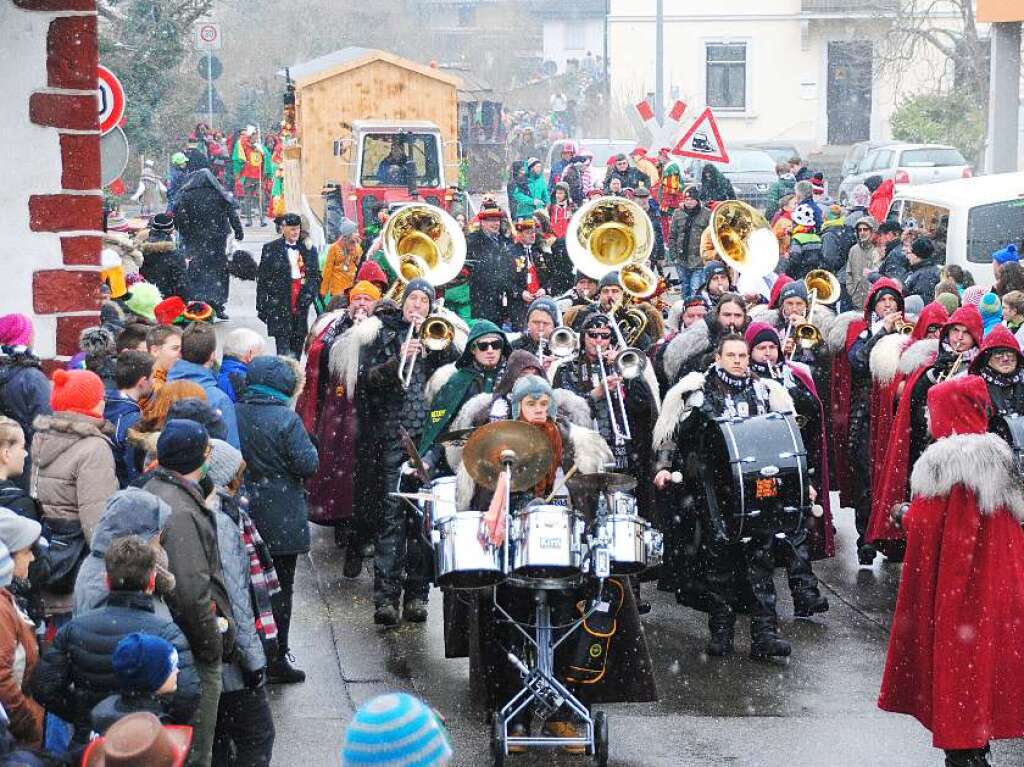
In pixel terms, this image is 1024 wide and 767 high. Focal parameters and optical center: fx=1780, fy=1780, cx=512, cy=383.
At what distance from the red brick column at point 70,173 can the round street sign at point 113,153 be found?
141 inches

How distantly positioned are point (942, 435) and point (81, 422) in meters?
3.29

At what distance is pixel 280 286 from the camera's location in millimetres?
15352

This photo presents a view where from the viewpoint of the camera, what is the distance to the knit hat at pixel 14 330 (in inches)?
307

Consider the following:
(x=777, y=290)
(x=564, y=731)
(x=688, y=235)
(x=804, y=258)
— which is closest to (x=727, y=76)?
(x=688, y=235)

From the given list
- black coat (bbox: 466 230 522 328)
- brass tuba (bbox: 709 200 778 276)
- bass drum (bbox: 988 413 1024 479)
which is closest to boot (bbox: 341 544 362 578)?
bass drum (bbox: 988 413 1024 479)

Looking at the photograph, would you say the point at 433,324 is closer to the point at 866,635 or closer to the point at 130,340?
the point at 130,340

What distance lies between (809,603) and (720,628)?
0.84 m

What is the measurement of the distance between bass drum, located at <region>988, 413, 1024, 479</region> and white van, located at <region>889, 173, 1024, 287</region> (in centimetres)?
875

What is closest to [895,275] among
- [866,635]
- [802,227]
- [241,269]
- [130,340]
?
[802,227]

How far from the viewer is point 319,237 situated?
2522cm

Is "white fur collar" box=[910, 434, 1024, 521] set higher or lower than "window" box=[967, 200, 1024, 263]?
lower

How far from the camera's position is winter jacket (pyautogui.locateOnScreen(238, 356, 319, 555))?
7988mm

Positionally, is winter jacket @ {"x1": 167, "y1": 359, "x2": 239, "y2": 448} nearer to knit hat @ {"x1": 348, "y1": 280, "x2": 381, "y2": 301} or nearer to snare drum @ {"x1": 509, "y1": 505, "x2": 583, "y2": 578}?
snare drum @ {"x1": 509, "y1": 505, "x2": 583, "y2": 578}

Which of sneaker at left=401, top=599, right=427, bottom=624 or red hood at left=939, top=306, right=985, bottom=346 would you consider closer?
red hood at left=939, top=306, right=985, bottom=346
